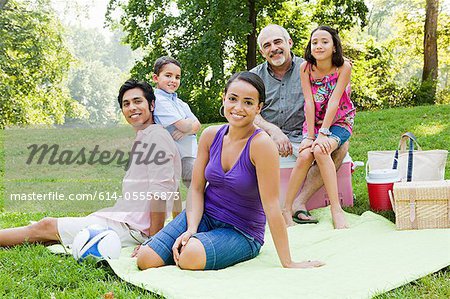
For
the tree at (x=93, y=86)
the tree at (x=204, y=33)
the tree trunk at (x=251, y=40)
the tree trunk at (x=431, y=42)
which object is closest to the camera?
the tree trunk at (x=431, y=42)

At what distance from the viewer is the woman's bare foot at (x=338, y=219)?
3.94 meters

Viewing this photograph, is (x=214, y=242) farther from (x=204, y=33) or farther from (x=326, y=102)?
(x=204, y=33)

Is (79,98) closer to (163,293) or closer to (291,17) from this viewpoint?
(291,17)

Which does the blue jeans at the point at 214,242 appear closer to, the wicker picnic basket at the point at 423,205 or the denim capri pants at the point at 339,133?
the wicker picnic basket at the point at 423,205

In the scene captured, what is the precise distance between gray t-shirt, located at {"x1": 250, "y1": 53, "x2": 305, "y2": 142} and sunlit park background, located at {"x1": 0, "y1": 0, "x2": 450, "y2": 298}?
0.88 metres

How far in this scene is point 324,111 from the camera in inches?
171

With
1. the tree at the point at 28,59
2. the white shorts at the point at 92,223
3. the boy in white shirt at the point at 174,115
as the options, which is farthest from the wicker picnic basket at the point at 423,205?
the tree at the point at 28,59

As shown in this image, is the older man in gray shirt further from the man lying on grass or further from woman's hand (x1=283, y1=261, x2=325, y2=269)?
woman's hand (x1=283, y1=261, x2=325, y2=269)

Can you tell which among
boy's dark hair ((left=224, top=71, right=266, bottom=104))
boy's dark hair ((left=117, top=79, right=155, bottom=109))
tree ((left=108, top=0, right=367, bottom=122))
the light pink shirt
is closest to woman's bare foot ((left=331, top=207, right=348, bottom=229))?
the light pink shirt

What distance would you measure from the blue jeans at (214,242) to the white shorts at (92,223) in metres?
0.45

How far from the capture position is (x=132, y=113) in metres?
3.66

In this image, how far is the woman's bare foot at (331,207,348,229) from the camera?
12.9 ft

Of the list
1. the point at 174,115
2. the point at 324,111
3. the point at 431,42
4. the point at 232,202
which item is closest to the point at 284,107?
the point at 324,111

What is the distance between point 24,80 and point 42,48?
1.36 metres
